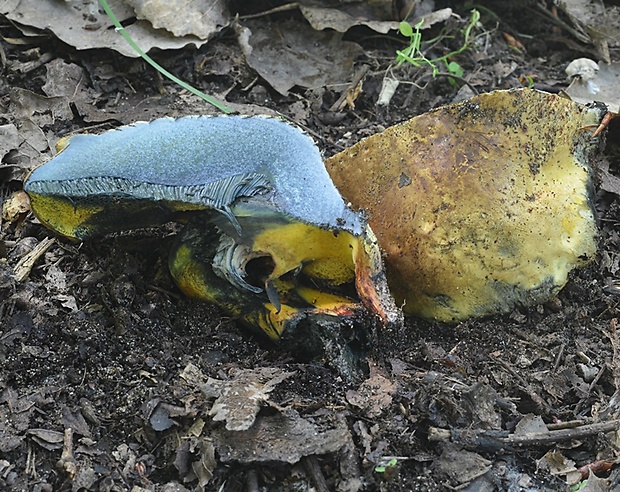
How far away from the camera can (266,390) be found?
6.50ft

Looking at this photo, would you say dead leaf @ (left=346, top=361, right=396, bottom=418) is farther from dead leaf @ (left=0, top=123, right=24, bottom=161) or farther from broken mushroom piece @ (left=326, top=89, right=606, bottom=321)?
dead leaf @ (left=0, top=123, right=24, bottom=161)

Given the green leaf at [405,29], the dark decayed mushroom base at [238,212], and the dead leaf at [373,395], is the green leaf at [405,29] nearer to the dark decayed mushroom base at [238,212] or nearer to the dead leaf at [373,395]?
the dark decayed mushroom base at [238,212]

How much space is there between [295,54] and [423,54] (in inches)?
25.4

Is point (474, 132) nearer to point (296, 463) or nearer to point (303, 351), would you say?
point (303, 351)

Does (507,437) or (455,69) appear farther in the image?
(455,69)

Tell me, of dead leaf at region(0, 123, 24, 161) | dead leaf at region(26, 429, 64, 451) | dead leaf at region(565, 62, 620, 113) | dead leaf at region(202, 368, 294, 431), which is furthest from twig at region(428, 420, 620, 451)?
dead leaf at region(0, 123, 24, 161)

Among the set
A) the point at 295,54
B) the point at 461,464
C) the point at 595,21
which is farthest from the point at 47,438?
the point at 595,21

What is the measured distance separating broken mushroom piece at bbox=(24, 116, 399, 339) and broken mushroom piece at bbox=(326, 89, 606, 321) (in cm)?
22

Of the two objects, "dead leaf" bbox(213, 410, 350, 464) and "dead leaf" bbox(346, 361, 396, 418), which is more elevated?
"dead leaf" bbox(213, 410, 350, 464)

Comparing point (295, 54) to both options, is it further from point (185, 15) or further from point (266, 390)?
point (266, 390)

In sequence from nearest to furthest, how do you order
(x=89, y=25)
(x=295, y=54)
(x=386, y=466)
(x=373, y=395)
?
(x=386, y=466)
(x=373, y=395)
(x=89, y=25)
(x=295, y=54)

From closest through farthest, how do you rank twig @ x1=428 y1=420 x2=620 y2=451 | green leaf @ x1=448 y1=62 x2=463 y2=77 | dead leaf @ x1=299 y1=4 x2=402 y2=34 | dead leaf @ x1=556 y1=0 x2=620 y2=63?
twig @ x1=428 y1=420 x2=620 y2=451
green leaf @ x1=448 y1=62 x2=463 y2=77
dead leaf @ x1=299 y1=4 x2=402 y2=34
dead leaf @ x1=556 y1=0 x2=620 y2=63

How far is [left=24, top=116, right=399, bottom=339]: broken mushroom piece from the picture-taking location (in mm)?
2076

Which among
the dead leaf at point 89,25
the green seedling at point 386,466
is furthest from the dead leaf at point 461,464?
the dead leaf at point 89,25
